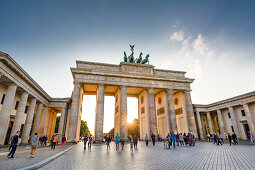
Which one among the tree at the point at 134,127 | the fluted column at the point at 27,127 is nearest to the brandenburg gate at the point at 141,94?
the fluted column at the point at 27,127

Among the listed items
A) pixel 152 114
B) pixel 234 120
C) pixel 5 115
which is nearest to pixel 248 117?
pixel 234 120

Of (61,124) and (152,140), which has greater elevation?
(61,124)

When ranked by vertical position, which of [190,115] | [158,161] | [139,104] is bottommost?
[158,161]

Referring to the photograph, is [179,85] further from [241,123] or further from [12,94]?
[12,94]

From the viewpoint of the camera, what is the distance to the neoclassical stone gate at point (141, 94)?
26.6 m

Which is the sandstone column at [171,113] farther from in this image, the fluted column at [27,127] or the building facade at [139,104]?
the fluted column at [27,127]

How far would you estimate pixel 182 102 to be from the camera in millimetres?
33344

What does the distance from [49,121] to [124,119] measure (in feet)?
66.2

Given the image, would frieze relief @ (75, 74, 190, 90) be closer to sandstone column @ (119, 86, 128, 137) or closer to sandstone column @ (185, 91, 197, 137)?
sandstone column @ (119, 86, 128, 137)

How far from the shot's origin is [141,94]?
35688mm

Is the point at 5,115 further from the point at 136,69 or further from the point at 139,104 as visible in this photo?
the point at 139,104

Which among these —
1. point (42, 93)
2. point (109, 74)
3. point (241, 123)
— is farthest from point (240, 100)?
point (42, 93)

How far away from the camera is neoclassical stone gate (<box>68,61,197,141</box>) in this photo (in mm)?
26562

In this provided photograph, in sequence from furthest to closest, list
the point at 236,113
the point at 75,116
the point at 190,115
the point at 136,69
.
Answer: the point at 136,69 < the point at 236,113 < the point at 190,115 < the point at 75,116
